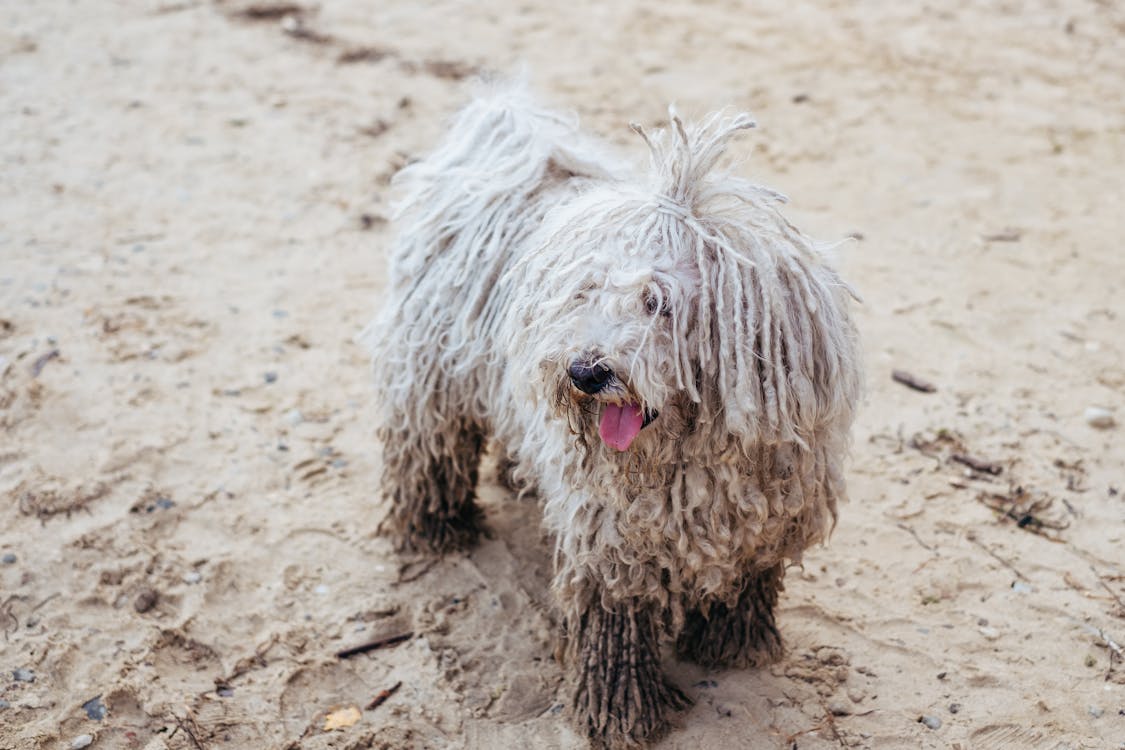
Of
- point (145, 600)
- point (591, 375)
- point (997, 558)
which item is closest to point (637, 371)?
point (591, 375)

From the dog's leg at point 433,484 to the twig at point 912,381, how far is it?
1.92 m

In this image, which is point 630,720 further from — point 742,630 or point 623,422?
point 623,422

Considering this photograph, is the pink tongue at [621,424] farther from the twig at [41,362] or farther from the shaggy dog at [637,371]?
the twig at [41,362]

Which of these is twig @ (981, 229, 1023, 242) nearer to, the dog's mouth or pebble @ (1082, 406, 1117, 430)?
pebble @ (1082, 406, 1117, 430)

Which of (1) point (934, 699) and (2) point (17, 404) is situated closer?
(1) point (934, 699)

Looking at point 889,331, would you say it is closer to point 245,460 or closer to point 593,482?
point 593,482

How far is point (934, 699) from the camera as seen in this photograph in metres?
3.27

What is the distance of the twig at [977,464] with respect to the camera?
13.5 feet

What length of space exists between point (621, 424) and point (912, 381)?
7.99 feet

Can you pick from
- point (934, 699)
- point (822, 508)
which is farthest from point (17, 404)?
point (934, 699)

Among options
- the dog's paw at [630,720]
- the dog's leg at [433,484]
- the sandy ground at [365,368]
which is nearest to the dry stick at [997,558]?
the sandy ground at [365,368]

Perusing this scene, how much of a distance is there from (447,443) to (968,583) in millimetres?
1853

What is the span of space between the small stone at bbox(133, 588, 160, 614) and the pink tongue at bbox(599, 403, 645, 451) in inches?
77.0

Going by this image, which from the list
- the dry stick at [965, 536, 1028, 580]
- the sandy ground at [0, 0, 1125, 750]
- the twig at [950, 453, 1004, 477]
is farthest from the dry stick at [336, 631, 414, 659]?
the twig at [950, 453, 1004, 477]
